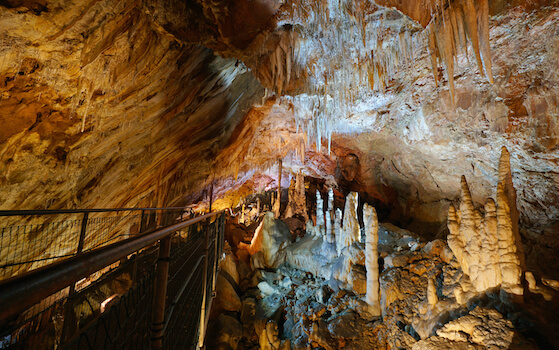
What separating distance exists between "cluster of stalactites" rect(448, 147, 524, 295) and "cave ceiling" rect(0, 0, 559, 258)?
225 centimetres

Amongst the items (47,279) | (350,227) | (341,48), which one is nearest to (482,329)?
(47,279)

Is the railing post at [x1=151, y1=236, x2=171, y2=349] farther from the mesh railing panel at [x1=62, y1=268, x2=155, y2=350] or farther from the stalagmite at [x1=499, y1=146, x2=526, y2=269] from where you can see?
the stalagmite at [x1=499, y1=146, x2=526, y2=269]

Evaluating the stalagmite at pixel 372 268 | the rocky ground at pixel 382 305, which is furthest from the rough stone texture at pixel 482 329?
the stalagmite at pixel 372 268

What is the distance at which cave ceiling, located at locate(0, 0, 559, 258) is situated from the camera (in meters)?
4.11

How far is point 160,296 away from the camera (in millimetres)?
1359

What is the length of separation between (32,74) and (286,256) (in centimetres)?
1136

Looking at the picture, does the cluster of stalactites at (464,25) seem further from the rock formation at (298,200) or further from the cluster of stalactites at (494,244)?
the rock formation at (298,200)

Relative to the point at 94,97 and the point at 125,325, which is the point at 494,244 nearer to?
the point at 125,325

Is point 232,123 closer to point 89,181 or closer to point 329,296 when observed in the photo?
point 89,181

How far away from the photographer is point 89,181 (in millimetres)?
6387

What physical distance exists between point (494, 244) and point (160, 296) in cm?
537

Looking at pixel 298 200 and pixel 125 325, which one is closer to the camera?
pixel 125 325

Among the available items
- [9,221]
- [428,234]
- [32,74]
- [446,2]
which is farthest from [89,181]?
[428,234]

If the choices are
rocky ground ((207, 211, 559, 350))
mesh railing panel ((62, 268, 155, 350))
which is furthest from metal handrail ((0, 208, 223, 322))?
rocky ground ((207, 211, 559, 350))
